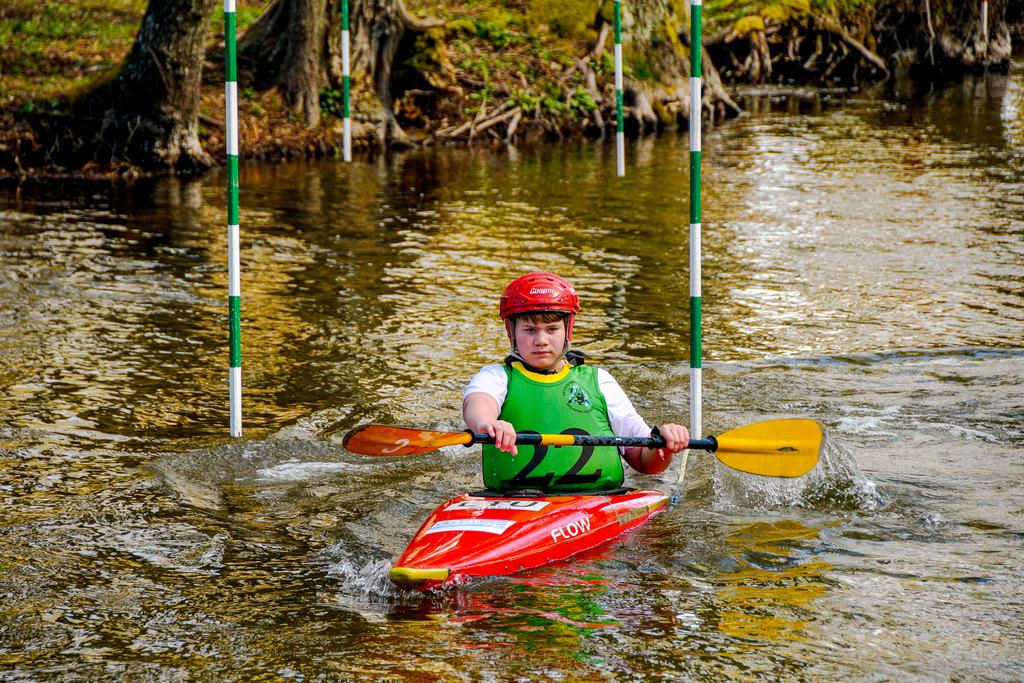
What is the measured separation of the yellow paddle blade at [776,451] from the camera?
549 centimetres

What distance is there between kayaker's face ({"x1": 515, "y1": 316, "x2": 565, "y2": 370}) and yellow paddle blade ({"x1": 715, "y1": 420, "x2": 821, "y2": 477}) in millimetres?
777

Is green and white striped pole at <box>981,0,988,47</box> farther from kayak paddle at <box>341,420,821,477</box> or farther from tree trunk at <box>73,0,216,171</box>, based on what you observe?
kayak paddle at <box>341,420,821,477</box>

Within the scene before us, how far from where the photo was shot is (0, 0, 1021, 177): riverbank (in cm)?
1581

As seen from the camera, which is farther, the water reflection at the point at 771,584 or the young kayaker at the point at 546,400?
the young kayaker at the point at 546,400

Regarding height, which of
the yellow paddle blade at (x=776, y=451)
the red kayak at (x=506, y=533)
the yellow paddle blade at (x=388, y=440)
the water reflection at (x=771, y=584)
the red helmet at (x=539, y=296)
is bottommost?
the water reflection at (x=771, y=584)

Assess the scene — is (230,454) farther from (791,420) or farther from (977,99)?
(977,99)

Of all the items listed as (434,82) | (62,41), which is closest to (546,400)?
(434,82)

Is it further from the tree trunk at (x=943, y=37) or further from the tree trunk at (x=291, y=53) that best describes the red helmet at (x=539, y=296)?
the tree trunk at (x=943, y=37)

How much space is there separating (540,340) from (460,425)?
5.73ft

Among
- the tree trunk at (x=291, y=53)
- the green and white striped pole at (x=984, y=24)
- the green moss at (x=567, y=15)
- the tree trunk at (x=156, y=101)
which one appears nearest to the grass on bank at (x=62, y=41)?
the tree trunk at (x=156, y=101)

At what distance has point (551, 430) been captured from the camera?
17.5 feet

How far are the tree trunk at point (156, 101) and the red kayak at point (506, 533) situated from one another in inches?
394

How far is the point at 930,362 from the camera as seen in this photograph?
8.00 metres

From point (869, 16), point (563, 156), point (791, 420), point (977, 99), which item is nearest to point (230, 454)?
point (791, 420)
